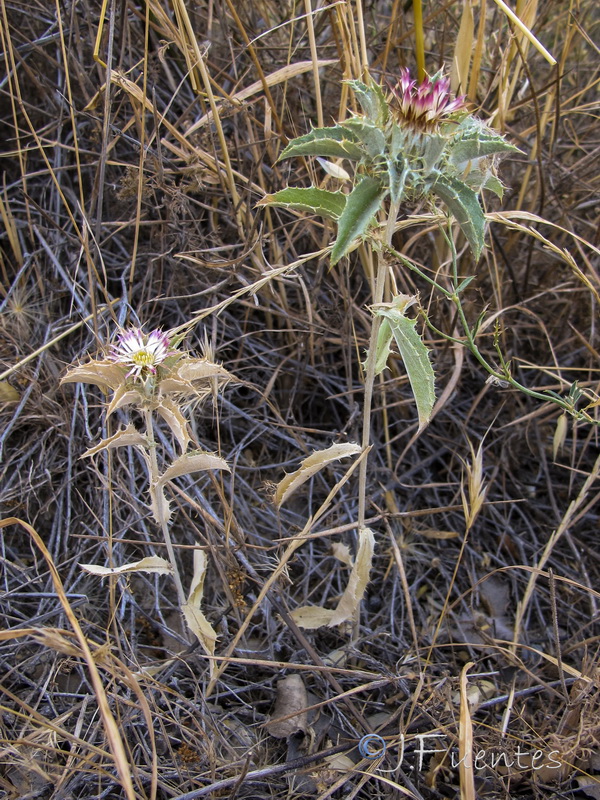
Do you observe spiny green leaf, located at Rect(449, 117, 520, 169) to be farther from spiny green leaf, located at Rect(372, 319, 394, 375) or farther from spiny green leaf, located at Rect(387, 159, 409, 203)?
spiny green leaf, located at Rect(372, 319, 394, 375)

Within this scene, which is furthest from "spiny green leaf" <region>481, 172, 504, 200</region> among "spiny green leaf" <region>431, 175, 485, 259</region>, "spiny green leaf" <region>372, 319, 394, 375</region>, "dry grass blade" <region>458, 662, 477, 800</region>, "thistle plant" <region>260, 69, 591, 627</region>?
"dry grass blade" <region>458, 662, 477, 800</region>

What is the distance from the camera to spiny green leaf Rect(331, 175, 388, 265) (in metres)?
1.26

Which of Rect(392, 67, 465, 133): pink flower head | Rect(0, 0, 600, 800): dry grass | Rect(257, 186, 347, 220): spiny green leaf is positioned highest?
Rect(392, 67, 465, 133): pink flower head

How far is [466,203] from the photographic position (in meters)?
1.35

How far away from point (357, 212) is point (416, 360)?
14.0 inches

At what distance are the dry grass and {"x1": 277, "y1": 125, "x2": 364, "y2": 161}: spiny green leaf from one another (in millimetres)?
574

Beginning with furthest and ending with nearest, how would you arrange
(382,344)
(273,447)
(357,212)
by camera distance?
(273,447)
(382,344)
(357,212)

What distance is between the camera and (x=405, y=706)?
5.65 ft

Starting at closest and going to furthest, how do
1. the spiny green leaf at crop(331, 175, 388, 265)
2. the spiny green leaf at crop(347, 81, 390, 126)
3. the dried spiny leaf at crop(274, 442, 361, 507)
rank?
1. the spiny green leaf at crop(331, 175, 388, 265)
2. the spiny green leaf at crop(347, 81, 390, 126)
3. the dried spiny leaf at crop(274, 442, 361, 507)

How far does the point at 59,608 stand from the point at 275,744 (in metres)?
0.70

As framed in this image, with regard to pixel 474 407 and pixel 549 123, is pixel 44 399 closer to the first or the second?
pixel 474 407

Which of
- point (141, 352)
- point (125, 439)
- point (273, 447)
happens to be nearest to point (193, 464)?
point (125, 439)

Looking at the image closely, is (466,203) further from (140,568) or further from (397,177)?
(140,568)

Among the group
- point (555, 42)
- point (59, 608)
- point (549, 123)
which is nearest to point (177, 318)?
point (59, 608)
